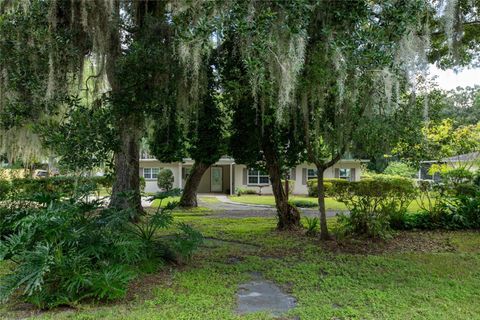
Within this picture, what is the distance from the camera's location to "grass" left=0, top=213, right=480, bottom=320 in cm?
371

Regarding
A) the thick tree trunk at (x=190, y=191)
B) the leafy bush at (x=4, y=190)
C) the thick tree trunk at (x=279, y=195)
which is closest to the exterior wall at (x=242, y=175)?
the thick tree trunk at (x=190, y=191)

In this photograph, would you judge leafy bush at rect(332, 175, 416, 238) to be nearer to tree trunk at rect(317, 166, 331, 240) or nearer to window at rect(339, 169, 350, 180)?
tree trunk at rect(317, 166, 331, 240)

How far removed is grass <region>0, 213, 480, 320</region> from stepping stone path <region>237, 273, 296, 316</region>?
11 cm

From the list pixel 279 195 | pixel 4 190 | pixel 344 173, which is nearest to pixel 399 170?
pixel 344 173

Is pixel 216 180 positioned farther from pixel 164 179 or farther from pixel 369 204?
pixel 369 204

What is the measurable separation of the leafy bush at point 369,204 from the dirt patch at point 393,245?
0.88ft

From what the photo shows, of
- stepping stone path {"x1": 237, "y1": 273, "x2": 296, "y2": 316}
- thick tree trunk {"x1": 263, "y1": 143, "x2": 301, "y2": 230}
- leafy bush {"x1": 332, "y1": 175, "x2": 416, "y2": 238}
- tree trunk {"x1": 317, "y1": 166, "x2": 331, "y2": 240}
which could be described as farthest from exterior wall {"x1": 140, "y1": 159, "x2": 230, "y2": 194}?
stepping stone path {"x1": 237, "y1": 273, "x2": 296, "y2": 316}

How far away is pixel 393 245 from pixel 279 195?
255 centimetres

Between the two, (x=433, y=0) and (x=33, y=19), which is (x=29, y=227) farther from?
(x=433, y=0)

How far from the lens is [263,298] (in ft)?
13.8

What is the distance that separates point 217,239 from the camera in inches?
303

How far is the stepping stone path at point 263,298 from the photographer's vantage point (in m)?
3.85

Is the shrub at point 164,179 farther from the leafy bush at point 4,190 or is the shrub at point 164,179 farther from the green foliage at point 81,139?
the green foliage at point 81,139

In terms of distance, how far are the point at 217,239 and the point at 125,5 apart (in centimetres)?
457
